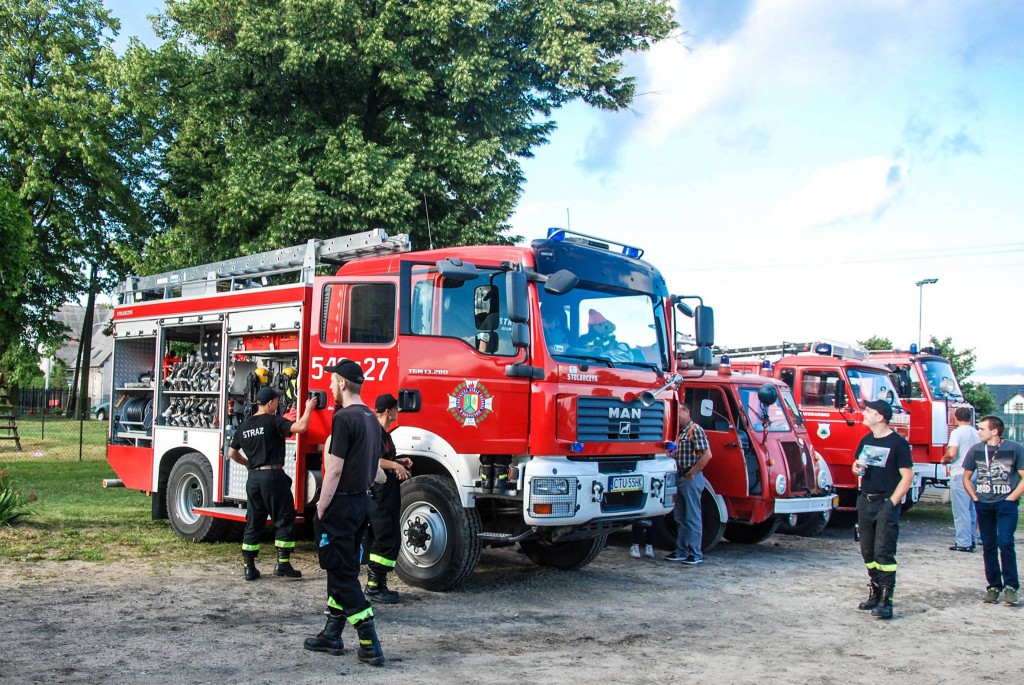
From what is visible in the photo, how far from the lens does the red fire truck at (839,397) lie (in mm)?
14250

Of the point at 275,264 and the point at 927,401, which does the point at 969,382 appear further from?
the point at 275,264

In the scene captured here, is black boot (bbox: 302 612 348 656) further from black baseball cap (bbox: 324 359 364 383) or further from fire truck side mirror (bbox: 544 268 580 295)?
fire truck side mirror (bbox: 544 268 580 295)

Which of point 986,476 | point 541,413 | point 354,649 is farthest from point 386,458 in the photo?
point 986,476

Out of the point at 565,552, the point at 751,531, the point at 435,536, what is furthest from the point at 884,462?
the point at 751,531

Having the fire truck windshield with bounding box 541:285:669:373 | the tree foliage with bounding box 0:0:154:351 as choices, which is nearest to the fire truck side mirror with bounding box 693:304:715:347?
the fire truck windshield with bounding box 541:285:669:373

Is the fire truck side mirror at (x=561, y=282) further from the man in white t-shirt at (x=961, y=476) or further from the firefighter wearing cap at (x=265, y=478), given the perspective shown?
the man in white t-shirt at (x=961, y=476)

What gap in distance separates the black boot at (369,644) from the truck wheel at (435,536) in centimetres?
212

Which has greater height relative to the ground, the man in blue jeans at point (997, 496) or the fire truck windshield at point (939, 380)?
the fire truck windshield at point (939, 380)

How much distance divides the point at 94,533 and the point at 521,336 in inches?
259

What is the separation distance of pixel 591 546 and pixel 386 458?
267 centimetres

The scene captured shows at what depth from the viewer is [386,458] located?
8406 mm

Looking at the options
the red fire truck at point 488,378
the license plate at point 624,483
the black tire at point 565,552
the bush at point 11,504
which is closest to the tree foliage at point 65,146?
the bush at point 11,504

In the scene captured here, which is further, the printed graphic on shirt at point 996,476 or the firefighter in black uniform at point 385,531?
the printed graphic on shirt at point 996,476

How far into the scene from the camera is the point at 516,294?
7.80 m
